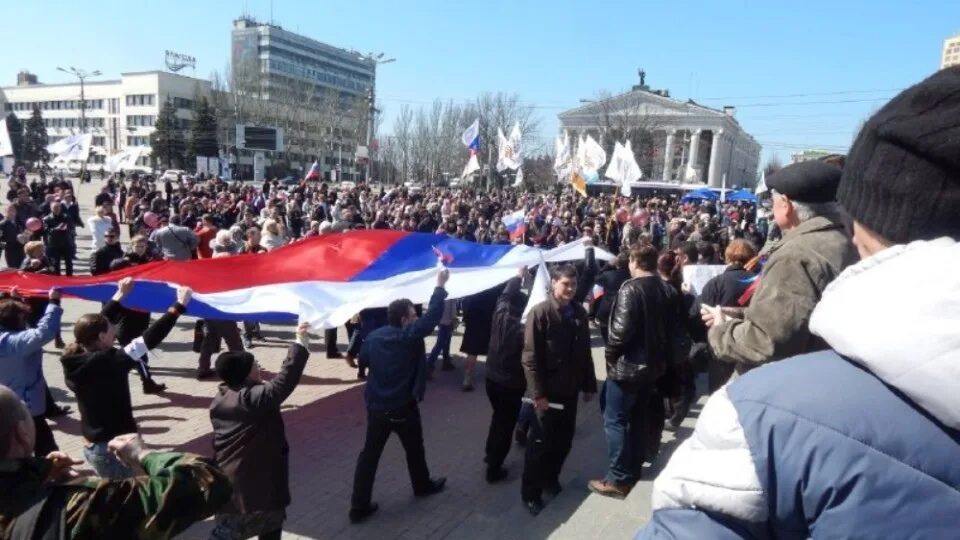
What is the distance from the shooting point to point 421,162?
68.9m

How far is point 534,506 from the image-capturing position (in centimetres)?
Result: 486

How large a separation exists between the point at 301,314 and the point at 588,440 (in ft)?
10.7

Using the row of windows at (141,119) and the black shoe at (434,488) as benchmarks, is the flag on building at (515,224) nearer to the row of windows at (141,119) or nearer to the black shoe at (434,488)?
the black shoe at (434,488)

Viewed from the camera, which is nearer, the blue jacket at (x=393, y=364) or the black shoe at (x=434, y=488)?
the blue jacket at (x=393, y=364)

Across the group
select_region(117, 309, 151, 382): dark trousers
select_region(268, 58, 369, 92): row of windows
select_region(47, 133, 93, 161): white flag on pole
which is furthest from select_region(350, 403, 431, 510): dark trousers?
select_region(268, 58, 369, 92): row of windows

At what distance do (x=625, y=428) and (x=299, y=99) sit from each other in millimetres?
77726

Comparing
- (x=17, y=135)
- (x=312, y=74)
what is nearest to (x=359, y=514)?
(x=17, y=135)

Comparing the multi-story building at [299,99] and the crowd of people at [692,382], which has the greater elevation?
the multi-story building at [299,99]

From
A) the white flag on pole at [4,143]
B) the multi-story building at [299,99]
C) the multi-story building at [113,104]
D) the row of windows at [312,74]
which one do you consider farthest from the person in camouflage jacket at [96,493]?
the row of windows at [312,74]

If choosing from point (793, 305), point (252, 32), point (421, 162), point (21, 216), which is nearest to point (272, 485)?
point (793, 305)

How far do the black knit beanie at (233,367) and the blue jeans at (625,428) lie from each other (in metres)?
2.77

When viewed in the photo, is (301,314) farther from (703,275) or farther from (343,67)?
(343,67)

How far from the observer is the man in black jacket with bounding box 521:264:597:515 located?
475cm

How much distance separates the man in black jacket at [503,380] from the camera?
5.20 meters
